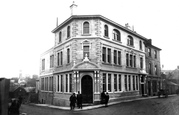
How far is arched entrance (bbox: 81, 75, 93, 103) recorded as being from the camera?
736 inches

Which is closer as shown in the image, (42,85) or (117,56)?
(117,56)

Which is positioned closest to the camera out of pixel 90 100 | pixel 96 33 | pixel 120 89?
pixel 90 100

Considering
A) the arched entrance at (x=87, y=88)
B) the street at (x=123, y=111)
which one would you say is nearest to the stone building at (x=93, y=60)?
the arched entrance at (x=87, y=88)

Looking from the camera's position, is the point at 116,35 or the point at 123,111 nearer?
the point at 123,111

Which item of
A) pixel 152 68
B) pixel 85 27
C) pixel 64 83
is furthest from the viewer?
pixel 152 68

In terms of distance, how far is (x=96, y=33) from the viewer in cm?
1994

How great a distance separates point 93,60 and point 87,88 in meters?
3.31

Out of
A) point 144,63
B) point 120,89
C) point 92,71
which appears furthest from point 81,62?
point 144,63

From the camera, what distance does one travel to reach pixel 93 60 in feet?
64.0

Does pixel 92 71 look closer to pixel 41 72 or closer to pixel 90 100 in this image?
pixel 90 100

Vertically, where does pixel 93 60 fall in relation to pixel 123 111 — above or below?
above

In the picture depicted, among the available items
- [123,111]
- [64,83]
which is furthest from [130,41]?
[123,111]

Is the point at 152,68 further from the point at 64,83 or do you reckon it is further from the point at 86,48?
the point at 64,83

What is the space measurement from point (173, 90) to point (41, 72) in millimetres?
32746
